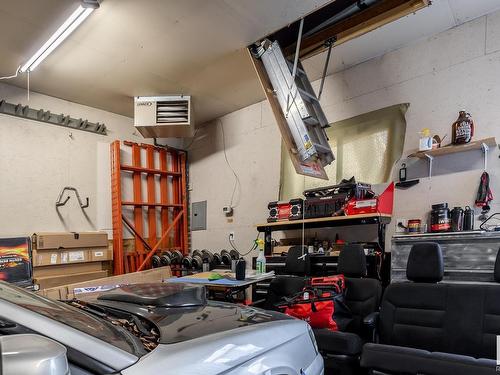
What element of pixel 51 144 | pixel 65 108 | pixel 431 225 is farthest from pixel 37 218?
pixel 431 225

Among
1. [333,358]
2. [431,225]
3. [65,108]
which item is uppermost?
[65,108]

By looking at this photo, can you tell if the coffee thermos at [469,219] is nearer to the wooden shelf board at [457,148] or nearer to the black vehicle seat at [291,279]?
the wooden shelf board at [457,148]

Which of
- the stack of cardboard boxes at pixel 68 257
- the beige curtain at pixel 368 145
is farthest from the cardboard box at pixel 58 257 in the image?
the beige curtain at pixel 368 145

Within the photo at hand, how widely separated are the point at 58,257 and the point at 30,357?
4458 millimetres

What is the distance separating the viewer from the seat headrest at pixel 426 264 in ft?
8.00

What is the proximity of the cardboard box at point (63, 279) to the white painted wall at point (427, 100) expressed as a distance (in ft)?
7.16

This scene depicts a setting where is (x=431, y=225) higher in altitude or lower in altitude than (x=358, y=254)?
higher

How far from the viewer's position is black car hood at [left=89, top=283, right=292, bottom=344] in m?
1.19

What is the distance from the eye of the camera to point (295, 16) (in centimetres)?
336

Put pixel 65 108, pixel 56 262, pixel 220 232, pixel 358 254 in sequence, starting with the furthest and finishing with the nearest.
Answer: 1. pixel 220 232
2. pixel 65 108
3. pixel 56 262
4. pixel 358 254

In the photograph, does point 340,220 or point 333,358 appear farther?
point 340,220

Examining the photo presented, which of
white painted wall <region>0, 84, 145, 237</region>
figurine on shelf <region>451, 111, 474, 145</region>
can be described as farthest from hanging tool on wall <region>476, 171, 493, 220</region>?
white painted wall <region>0, 84, 145, 237</region>

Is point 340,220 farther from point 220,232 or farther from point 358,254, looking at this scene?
point 220,232

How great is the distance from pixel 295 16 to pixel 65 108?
3.81 m
